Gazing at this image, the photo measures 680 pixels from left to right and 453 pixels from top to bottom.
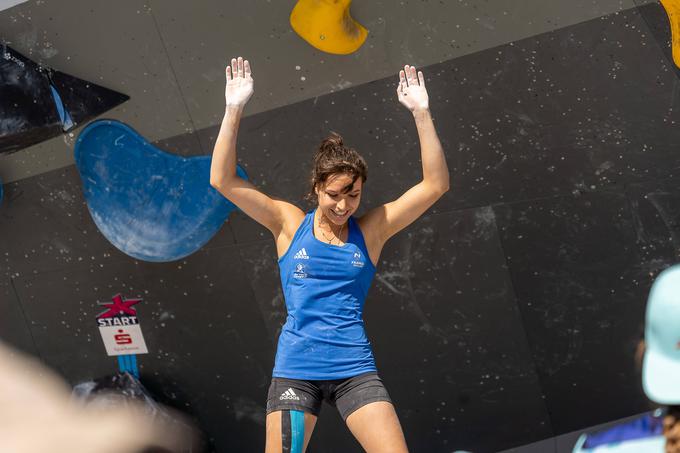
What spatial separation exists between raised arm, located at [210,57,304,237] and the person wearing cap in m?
1.54

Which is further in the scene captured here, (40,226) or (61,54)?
(40,226)

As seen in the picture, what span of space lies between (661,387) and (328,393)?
1.43 meters

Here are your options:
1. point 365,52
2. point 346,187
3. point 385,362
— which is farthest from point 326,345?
point 365,52

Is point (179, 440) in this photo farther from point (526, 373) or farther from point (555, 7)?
point (555, 7)

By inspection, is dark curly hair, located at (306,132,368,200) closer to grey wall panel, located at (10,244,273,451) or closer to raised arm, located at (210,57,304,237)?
raised arm, located at (210,57,304,237)

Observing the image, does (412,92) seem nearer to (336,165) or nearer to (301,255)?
(336,165)

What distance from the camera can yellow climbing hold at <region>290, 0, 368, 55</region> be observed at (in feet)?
11.3

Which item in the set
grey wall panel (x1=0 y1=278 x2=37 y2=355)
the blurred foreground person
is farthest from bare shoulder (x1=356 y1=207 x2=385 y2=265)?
grey wall panel (x1=0 y1=278 x2=37 y2=355)

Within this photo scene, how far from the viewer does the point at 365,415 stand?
2900 mm

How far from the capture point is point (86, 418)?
4.09 m

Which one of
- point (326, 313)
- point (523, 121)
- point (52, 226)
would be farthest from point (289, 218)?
point (52, 226)

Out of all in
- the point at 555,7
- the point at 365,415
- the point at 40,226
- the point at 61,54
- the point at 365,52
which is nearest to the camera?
the point at 365,415

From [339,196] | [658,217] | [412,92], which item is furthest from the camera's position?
[658,217]

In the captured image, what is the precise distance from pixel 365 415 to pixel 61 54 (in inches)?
88.3
